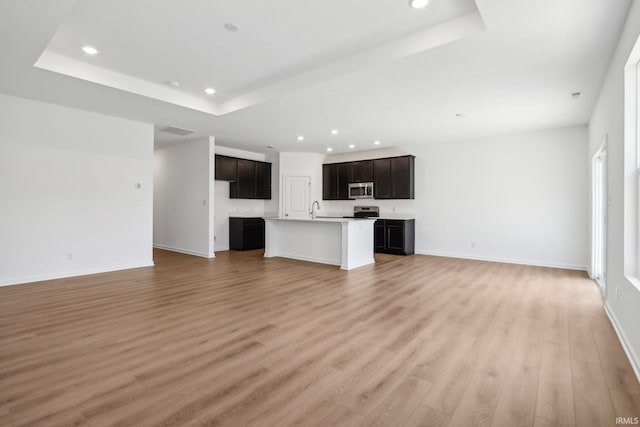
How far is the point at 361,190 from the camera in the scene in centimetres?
836

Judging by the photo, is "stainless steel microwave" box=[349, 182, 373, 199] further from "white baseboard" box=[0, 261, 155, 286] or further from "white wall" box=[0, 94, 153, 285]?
"white baseboard" box=[0, 261, 155, 286]

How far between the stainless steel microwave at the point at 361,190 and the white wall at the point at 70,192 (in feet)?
15.8

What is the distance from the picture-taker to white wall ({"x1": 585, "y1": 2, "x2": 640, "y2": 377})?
2.31 m

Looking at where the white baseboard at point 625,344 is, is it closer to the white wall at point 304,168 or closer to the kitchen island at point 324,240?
the kitchen island at point 324,240

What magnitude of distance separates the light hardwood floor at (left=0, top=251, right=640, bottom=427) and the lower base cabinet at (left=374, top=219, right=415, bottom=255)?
293 cm

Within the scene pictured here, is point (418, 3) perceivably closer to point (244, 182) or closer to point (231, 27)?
point (231, 27)

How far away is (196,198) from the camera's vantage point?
23.9 feet

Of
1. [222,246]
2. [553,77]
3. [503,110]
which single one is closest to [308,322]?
[553,77]

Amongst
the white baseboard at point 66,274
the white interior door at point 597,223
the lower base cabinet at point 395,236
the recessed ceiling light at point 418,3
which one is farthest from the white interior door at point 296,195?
the recessed ceiling light at point 418,3

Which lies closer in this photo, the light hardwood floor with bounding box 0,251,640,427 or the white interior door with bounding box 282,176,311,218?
the light hardwood floor with bounding box 0,251,640,427

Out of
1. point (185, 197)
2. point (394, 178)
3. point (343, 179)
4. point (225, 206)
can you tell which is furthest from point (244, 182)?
point (394, 178)

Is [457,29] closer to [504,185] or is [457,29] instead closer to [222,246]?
[504,185]

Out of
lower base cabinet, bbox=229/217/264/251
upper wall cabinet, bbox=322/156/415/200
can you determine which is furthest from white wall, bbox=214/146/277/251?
upper wall cabinet, bbox=322/156/415/200

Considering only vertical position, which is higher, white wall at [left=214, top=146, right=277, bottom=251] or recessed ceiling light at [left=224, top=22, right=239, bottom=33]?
recessed ceiling light at [left=224, top=22, right=239, bottom=33]
